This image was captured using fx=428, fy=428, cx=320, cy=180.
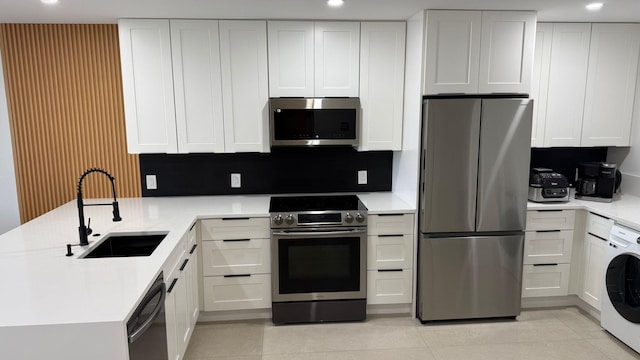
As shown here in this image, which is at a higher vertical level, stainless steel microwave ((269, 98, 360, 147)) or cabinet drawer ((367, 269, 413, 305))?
stainless steel microwave ((269, 98, 360, 147))

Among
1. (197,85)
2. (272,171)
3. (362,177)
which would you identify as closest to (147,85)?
(197,85)

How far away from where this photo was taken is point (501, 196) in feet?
10.6

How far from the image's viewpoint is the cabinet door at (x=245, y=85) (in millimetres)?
3383

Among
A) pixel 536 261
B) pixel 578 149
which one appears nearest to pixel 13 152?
pixel 536 261

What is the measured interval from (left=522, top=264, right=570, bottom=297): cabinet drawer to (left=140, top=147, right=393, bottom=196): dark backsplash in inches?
54.8

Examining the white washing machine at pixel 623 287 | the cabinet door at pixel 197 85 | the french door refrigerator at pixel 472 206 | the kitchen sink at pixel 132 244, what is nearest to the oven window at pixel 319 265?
the french door refrigerator at pixel 472 206

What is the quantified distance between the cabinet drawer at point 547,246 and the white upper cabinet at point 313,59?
188 centimetres

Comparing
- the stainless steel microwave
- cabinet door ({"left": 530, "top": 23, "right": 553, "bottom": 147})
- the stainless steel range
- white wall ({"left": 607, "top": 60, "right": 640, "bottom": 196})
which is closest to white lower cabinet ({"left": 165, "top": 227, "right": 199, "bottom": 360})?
the stainless steel range

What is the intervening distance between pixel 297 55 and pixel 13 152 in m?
2.52

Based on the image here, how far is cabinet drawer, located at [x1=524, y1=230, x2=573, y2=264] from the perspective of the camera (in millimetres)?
3463

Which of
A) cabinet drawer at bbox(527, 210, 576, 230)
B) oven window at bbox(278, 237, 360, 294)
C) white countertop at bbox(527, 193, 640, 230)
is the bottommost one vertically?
oven window at bbox(278, 237, 360, 294)

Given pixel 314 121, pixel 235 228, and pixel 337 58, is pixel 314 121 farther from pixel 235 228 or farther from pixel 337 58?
pixel 235 228

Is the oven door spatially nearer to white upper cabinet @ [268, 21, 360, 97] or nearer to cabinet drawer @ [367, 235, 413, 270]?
cabinet drawer @ [367, 235, 413, 270]

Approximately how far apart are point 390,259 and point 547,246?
1.30m
